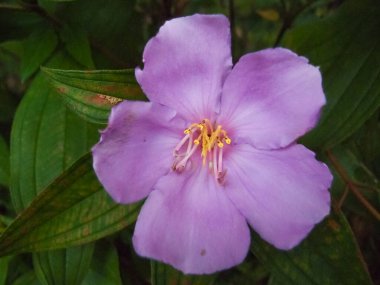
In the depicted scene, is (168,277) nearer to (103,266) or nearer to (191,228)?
(191,228)

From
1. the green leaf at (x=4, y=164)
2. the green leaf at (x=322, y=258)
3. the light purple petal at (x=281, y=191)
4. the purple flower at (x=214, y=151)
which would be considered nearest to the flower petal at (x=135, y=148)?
the purple flower at (x=214, y=151)

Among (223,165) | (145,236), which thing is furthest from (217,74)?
(145,236)

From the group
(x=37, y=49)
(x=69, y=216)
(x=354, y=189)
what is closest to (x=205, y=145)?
(x=69, y=216)

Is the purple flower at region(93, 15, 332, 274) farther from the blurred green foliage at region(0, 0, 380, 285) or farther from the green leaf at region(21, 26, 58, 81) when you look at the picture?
the green leaf at region(21, 26, 58, 81)

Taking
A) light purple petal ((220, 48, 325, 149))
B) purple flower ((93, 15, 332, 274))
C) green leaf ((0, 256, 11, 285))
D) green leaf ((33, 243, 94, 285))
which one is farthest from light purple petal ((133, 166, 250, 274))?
green leaf ((0, 256, 11, 285))

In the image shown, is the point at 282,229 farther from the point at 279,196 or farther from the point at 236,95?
the point at 236,95

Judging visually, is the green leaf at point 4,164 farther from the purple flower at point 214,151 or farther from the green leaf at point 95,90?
the purple flower at point 214,151
